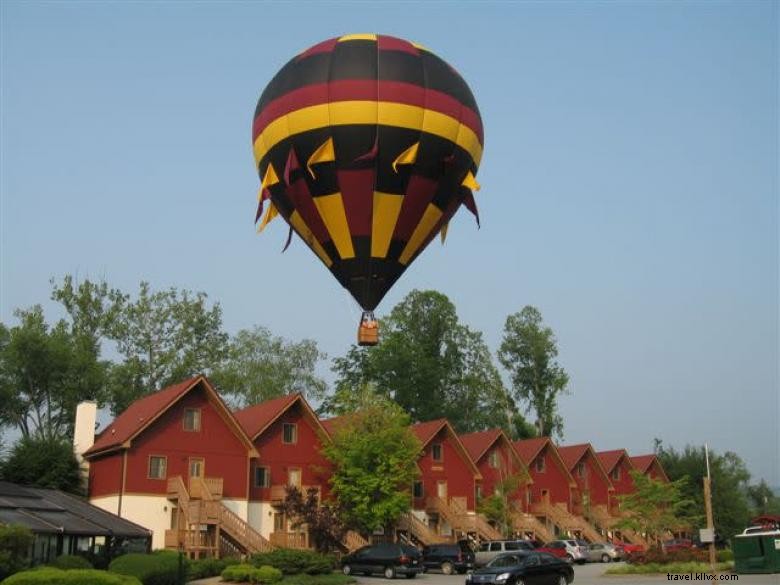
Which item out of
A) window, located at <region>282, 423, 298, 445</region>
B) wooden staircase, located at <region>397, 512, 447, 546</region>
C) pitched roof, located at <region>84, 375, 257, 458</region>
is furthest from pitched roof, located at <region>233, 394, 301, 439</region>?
wooden staircase, located at <region>397, 512, 447, 546</region>

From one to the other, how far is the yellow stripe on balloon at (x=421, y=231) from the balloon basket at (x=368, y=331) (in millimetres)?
2208

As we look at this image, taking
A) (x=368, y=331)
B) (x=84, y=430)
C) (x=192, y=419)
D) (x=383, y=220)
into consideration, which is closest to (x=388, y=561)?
(x=192, y=419)

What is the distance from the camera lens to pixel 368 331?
2605 centimetres

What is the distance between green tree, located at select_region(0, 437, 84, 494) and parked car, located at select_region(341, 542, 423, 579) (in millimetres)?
16862

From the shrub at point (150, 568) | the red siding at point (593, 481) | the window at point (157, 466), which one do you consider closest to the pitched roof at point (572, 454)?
the red siding at point (593, 481)

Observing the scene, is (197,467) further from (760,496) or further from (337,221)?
(760,496)

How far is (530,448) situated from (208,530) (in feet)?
97.5

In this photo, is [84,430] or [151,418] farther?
[84,430]

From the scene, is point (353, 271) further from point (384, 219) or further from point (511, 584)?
point (511, 584)

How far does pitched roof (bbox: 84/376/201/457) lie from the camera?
44.1 metres

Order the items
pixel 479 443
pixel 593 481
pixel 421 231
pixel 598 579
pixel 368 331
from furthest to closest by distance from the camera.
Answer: pixel 593 481 < pixel 479 443 < pixel 598 579 < pixel 421 231 < pixel 368 331

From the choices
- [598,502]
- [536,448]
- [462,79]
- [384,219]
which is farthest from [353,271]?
[598,502]

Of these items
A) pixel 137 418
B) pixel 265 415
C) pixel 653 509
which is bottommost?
pixel 653 509

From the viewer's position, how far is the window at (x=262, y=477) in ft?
157
